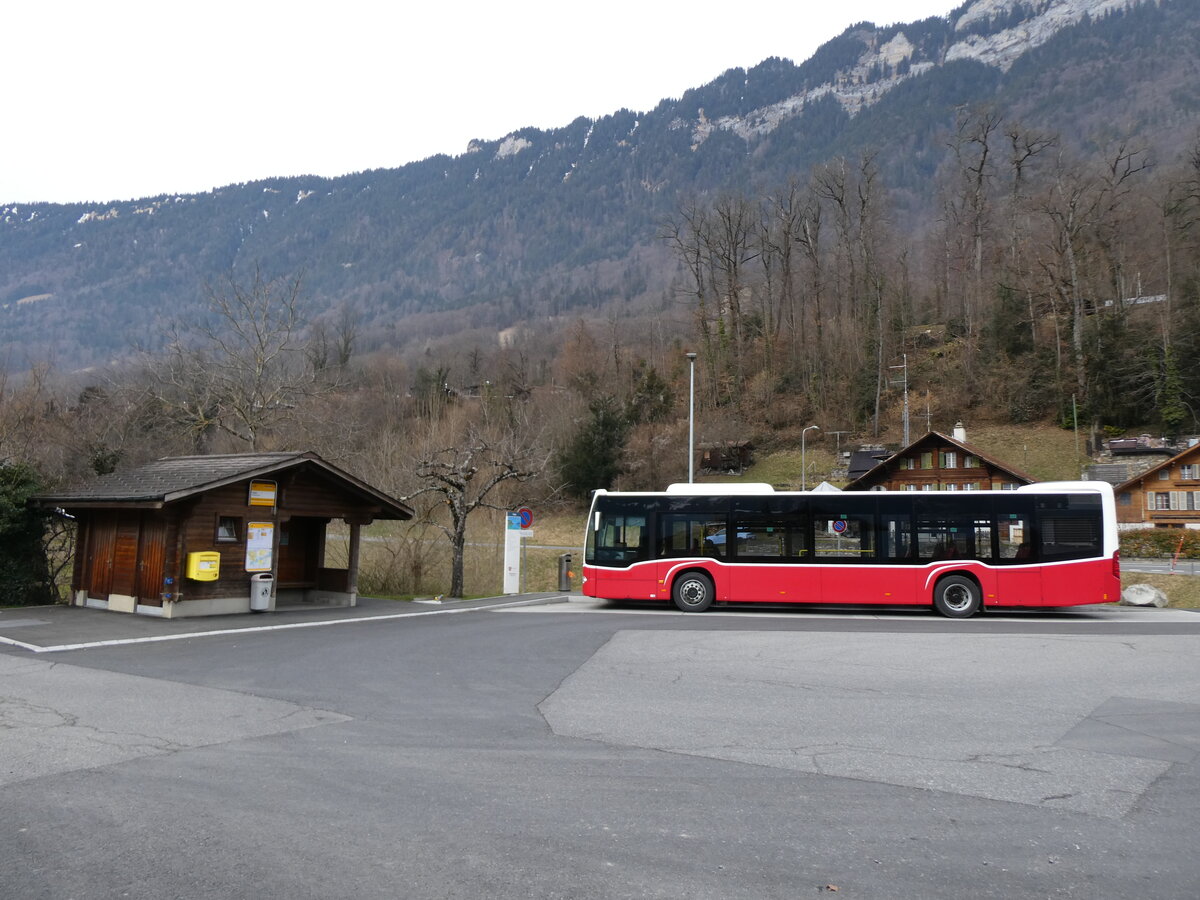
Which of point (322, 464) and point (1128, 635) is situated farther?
point (322, 464)

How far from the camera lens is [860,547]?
19.1 meters

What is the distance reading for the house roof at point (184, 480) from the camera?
16.1 m

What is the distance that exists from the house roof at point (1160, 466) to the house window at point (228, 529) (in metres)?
44.5

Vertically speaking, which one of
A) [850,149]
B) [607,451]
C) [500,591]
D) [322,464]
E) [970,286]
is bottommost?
[500,591]

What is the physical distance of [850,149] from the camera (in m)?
181

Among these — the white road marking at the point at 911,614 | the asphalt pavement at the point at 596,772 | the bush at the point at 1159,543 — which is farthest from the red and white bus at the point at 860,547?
the bush at the point at 1159,543

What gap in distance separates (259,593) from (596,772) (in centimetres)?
1356

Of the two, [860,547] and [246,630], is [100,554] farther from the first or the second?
[860,547]

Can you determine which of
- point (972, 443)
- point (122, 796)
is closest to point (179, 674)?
point (122, 796)

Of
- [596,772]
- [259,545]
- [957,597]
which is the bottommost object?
[596,772]

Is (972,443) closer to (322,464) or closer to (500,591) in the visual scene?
(500,591)

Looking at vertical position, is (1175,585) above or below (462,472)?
below

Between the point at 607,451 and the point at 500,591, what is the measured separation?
89.8 feet

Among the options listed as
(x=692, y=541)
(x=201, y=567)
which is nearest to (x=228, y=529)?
(x=201, y=567)
